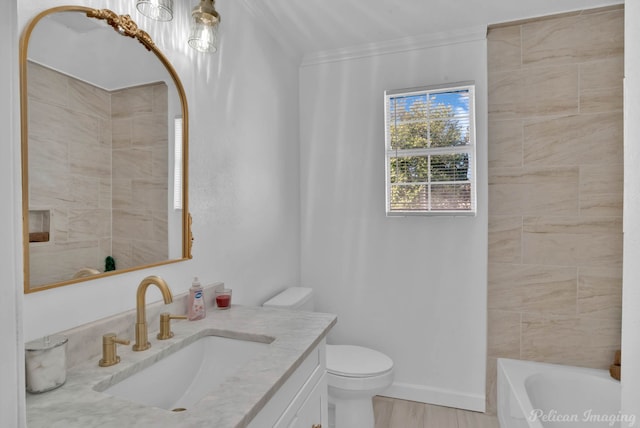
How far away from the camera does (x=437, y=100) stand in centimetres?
244

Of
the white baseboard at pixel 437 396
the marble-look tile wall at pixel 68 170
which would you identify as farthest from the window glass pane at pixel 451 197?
the marble-look tile wall at pixel 68 170

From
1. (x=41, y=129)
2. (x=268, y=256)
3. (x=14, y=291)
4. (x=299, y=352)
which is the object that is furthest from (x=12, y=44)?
(x=268, y=256)

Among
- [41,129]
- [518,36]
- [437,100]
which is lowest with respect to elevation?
[41,129]

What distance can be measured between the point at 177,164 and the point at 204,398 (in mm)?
967

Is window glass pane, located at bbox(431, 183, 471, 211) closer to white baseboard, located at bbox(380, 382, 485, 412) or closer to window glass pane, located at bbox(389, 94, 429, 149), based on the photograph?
window glass pane, located at bbox(389, 94, 429, 149)

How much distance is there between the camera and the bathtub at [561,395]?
6.61 ft

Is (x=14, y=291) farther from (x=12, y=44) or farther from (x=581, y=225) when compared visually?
(x=581, y=225)

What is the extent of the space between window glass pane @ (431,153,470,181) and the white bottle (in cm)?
171

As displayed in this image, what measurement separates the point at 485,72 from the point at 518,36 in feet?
0.99

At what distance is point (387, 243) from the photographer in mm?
2584

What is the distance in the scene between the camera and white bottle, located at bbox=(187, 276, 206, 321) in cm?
143

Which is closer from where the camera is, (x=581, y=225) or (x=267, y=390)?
(x=267, y=390)

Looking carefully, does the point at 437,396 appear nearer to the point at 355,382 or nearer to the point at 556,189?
the point at 355,382

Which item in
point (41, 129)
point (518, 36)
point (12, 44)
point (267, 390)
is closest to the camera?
point (12, 44)
